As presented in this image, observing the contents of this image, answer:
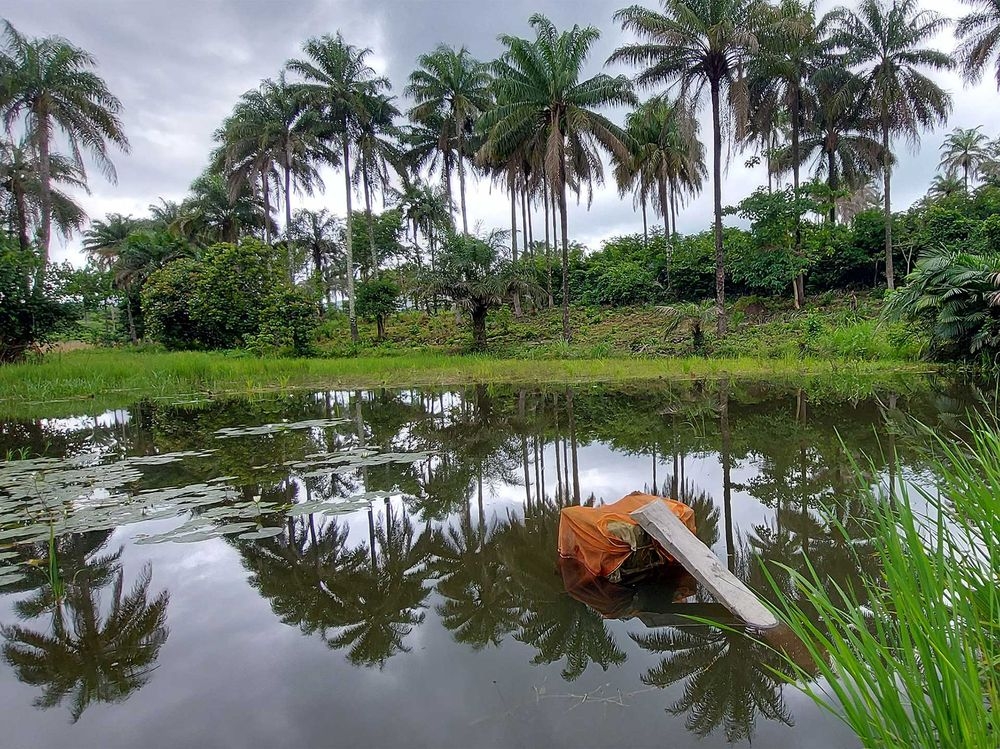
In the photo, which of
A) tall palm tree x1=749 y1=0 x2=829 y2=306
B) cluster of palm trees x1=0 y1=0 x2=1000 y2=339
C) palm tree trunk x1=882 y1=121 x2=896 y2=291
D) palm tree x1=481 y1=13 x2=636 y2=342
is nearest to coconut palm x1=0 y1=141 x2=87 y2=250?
cluster of palm trees x1=0 y1=0 x2=1000 y2=339

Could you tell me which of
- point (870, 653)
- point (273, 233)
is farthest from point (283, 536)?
point (273, 233)

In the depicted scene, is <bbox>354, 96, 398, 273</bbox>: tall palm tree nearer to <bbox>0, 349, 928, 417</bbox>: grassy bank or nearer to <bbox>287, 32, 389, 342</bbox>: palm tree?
<bbox>287, 32, 389, 342</bbox>: palm tree

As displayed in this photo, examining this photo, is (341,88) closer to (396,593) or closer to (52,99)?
(52,99)

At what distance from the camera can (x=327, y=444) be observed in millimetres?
6730

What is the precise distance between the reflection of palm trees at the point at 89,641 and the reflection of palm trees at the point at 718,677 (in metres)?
2.14

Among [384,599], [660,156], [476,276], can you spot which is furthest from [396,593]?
[660,156]

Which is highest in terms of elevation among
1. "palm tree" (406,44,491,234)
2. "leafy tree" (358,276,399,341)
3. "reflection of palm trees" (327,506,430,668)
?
"palm tree" (406,44,491,234)

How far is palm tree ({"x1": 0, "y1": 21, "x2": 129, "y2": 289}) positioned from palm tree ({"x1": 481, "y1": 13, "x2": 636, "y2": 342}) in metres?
14.4

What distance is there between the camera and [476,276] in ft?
68.1

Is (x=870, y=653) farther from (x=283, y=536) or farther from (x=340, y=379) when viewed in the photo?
(x=340, y=379)

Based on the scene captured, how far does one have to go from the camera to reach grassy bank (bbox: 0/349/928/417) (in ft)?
37.6

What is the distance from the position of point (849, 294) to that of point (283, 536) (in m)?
22.3

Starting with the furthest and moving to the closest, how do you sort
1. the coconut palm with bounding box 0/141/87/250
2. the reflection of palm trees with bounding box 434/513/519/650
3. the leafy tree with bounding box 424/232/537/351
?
the coconut palm with bounding box 0/141/87/250
the leafy tree with bounding box 424/232/537/351
the reflection of palm trees with bounding box 434/513/519/650

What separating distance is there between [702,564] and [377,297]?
77.3 feet
